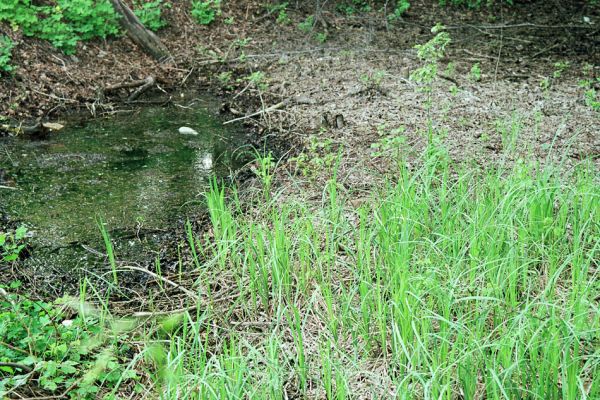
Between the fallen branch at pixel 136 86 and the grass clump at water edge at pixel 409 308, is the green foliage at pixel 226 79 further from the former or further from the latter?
the grass clump at water edge at pixel 409 308

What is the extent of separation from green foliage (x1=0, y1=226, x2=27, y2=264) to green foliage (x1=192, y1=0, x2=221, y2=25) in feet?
17.8

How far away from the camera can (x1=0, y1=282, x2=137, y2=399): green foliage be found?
2867mm

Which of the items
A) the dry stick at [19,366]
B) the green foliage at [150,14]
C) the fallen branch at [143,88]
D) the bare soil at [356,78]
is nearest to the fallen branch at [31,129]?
the bare soil at [356,78]

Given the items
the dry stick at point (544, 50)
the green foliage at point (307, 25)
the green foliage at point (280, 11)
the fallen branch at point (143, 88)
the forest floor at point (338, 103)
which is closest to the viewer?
the forest floor at point (338, 103)

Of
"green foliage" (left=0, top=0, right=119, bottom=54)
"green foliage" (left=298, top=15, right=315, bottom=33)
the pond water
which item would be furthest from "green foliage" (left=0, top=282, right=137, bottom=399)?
"green foliage" (left=298, top=15, right=315, bottom=33)

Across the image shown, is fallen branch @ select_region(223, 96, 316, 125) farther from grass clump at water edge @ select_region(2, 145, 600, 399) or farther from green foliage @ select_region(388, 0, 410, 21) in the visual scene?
green foliage @ select_region(388, 0, 410, 21)

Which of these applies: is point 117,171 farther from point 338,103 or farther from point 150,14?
point 150,14

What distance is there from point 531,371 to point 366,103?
4.37 metres

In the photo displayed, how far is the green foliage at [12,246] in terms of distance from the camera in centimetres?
352

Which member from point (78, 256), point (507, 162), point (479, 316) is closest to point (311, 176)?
Result: point (507, 162)

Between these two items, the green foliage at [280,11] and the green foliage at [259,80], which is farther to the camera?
the green foliage at [280,11]

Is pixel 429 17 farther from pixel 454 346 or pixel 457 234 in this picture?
pixel 454 346

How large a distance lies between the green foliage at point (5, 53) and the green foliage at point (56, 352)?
4.29 meters

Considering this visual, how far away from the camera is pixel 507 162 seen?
480 centimetres
